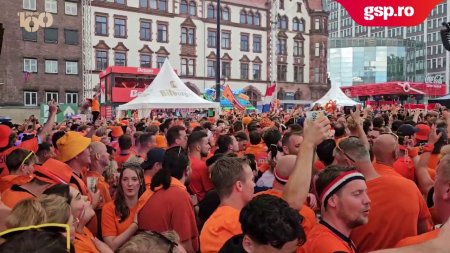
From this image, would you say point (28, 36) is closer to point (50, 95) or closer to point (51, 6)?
point (51, 6)

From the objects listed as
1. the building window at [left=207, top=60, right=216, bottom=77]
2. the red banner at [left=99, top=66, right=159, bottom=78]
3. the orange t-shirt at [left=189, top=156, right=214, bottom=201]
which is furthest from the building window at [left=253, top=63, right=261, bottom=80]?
the orange t-shirt at [left=189, top=156, right=214, bottom=201]

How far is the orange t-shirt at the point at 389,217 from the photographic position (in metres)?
3.42

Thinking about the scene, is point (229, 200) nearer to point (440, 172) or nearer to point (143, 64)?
point (440, 172)

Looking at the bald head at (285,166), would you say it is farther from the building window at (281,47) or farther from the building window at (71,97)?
the building window at (281,47)

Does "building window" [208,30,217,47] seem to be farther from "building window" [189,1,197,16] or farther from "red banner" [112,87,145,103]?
"red banner" [112,87,145,103]

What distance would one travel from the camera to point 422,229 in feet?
12.1

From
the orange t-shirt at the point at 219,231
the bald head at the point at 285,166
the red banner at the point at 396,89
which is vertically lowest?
the orange t-shirt at the point at 219,231

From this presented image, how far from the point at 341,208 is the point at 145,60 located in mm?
44827

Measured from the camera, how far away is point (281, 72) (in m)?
55.4

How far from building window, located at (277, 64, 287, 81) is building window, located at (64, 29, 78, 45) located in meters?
23.4

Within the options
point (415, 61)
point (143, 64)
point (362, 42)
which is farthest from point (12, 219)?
point (415, 61)

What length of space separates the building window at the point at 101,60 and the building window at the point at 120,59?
948 mm

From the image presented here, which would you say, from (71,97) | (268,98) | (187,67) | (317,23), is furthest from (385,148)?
(317,23)

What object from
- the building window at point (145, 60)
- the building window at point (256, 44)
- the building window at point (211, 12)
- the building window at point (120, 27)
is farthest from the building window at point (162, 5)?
the building window at point (256, 44)
